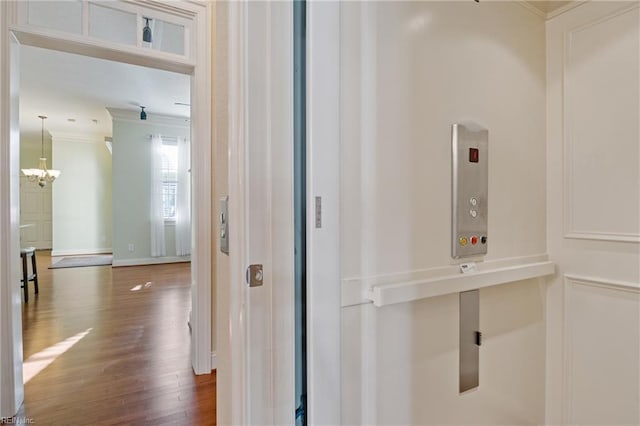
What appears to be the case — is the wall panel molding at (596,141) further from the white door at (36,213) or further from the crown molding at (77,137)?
the white door at (36,213)

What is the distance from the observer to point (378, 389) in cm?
101

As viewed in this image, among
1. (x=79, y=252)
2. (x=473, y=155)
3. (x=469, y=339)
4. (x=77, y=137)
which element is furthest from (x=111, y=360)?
(x=77, y=137)

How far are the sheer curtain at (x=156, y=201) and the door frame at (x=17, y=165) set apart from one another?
4.56 metres

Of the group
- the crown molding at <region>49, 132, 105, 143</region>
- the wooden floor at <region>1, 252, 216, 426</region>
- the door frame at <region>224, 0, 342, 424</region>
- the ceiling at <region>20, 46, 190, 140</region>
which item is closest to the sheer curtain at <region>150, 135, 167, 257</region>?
the ceiling at <region>20, 46, 190, 140</region>

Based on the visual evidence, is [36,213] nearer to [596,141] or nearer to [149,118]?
[149,118]

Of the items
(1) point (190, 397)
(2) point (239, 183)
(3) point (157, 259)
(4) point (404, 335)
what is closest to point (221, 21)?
(2) point (239, 183)

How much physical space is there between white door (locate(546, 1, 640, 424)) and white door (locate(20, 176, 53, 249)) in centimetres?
1005

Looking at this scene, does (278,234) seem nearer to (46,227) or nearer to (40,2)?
(40,2)

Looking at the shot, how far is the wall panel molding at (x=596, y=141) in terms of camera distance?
1295 millimetres

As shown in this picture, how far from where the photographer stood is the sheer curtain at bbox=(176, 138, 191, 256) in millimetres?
6531

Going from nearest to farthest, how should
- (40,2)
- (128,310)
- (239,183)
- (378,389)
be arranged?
1. (239,183)
2. (378,389)
3. (40,2)
4. (128,310)

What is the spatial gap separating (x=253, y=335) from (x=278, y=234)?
250 millimetres

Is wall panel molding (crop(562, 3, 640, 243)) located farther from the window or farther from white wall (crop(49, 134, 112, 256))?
white wall (crop(49, 134, 112, 256))

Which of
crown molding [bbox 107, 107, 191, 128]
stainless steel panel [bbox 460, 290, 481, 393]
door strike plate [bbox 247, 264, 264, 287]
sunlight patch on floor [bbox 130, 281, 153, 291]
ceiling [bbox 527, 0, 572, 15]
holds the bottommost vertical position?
sunlight patch on floor [bbox 130, 281, 153, 291]
